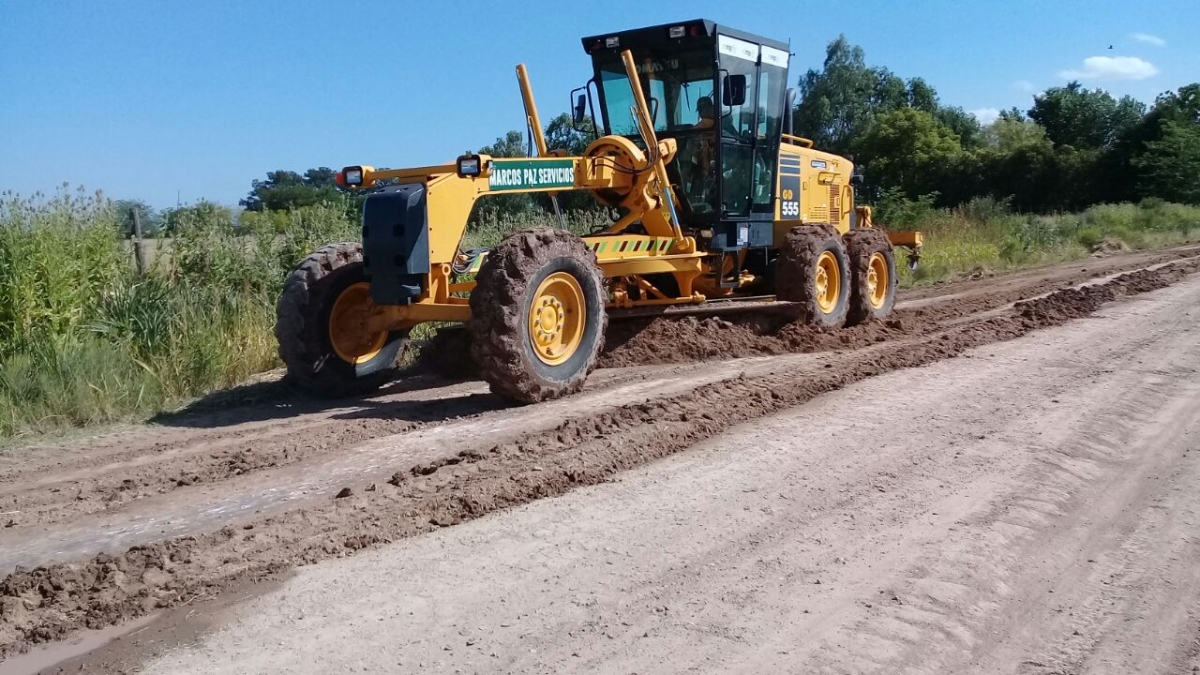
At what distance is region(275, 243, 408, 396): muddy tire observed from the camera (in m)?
7.89

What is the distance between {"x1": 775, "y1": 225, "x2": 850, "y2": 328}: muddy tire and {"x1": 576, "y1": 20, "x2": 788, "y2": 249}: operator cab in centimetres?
53

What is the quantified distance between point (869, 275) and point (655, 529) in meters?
8.09

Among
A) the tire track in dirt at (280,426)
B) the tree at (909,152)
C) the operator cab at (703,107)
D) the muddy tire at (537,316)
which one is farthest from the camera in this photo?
the tree at (909,152)

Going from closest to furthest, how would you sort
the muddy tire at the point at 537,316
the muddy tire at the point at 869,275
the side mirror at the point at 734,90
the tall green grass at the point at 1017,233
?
1. the muddy tire at the point at 537,316
2. the side mirror at the point at 734,90
3. the muddy tire at the point at 869,275
4. the tall green grass at the point at 1017,233

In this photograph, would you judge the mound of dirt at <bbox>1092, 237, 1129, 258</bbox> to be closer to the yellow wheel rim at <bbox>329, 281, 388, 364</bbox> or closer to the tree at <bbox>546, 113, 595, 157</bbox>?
the tree at <bbox>546, 113, 595, 157</bbox>

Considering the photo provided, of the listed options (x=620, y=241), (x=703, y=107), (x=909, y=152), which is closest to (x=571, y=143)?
(x=703, y=107)

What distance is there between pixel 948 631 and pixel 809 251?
7.14 metres

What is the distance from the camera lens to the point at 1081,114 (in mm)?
51000

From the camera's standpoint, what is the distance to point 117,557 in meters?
4.48

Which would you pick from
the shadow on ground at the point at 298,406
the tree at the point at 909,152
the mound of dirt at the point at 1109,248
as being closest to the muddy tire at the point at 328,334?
the shadow on ground at the point at 298,406

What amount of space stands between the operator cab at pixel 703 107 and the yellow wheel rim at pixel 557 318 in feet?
9.61

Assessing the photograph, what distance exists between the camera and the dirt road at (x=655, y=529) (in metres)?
3.69

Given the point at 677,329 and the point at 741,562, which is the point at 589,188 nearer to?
the point at 677,329

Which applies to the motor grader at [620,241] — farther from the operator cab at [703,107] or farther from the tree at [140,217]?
the tree at [140,217]
